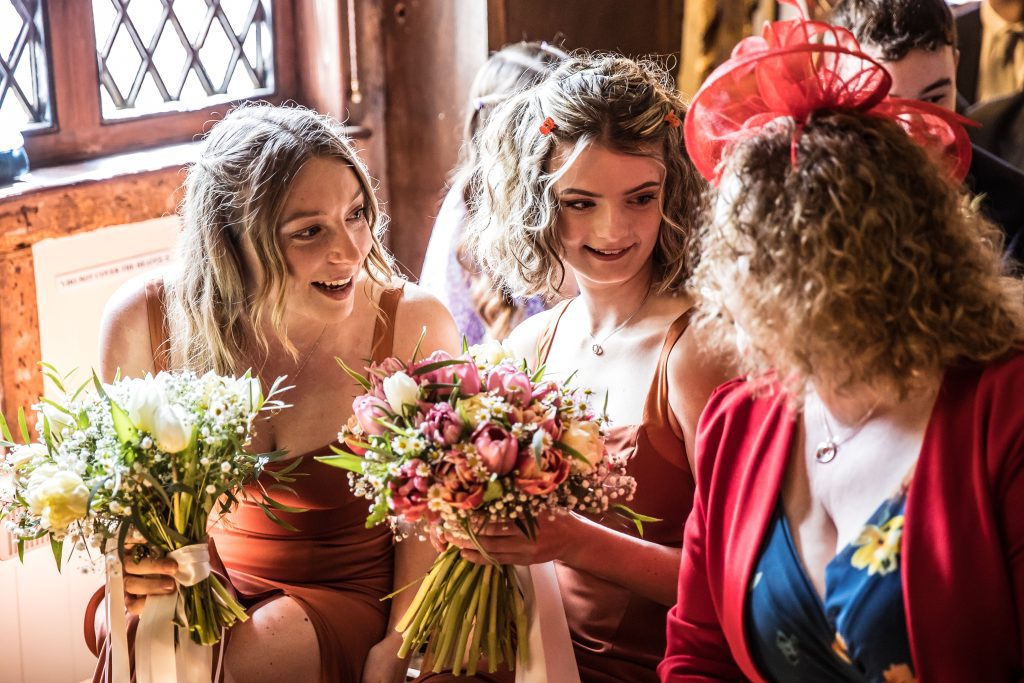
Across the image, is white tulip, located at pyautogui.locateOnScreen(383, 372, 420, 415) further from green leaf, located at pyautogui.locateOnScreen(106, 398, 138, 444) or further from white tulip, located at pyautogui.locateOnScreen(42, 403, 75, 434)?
white tulip, located at pyautogui.locateOnScreen(42, 403, 75, 434)

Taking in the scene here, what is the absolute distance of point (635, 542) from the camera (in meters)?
2.03

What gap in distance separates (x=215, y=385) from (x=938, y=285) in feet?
3.88

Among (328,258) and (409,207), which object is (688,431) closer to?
(328,258)

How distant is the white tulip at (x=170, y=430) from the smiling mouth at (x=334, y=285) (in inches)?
20.5

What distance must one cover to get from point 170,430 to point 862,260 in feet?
3.57

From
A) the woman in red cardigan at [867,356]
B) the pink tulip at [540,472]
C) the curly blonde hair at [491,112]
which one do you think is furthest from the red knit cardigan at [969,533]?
the curly blonde hair at [491,112]

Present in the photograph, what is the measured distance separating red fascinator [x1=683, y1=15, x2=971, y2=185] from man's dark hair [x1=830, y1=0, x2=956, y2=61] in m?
0.97

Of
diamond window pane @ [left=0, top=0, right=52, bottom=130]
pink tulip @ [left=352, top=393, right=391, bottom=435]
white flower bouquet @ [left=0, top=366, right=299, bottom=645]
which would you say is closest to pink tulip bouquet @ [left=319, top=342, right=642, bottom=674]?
pink tulip @ [left=352, top=393, right=391, bottom=435]

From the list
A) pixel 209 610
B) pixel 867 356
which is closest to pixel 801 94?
pixel 867 356

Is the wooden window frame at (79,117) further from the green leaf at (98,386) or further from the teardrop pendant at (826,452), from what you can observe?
the teardrop pendant at (826,452)

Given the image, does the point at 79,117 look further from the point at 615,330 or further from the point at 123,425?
the point at 615,330

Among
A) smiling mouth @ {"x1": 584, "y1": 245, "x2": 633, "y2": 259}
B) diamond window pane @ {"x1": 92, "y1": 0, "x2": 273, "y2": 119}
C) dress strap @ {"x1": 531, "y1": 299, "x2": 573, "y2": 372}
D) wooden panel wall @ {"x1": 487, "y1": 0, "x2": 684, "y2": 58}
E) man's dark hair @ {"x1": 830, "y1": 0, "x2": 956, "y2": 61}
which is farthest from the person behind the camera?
wooden panel wall @ {"x1": 487, "y1": 0, "x2": 684, "y2": 58}

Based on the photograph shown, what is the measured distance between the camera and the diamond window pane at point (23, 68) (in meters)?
3.06

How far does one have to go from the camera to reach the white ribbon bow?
6.35 ft
